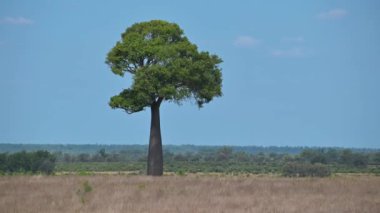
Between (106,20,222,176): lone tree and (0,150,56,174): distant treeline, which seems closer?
(106,20,222,176): lone tree

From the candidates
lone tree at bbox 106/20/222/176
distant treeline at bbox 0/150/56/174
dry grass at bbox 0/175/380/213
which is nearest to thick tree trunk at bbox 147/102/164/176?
lone tree at bbox 106/20/222/176

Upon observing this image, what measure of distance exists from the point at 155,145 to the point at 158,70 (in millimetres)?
4335

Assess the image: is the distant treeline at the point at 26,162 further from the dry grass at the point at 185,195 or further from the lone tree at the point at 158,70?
the dry grass at the point at 185,195

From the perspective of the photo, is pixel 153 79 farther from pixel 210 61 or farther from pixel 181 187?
pixel 181 187

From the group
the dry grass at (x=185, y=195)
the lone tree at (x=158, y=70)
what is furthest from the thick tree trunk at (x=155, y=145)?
the dry grass at (x=185, y=195)

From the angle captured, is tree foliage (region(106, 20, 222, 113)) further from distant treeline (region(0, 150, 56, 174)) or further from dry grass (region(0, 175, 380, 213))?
distant treeline (region(0, 150, 56, 174))

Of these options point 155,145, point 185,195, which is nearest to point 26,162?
point 155,145

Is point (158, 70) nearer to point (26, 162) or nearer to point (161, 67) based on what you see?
point (161, 67)

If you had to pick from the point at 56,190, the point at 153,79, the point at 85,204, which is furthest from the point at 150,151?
the point at 85,204

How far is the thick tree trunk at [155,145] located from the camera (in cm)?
3997

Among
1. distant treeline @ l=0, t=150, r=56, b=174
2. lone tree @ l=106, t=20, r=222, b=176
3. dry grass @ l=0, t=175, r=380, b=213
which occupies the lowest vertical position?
dry grass @ l=0, t=175, r=380, b=213

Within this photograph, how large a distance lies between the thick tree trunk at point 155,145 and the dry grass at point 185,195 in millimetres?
5315

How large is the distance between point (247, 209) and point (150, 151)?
16.7m

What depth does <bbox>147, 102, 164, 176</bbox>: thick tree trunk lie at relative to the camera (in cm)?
3997
